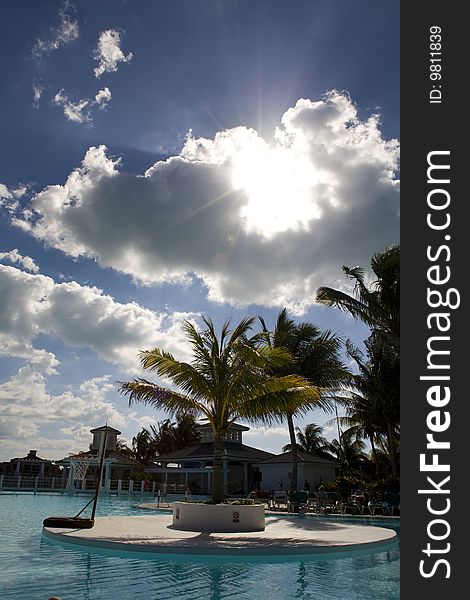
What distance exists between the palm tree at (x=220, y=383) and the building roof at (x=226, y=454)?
2035 cm

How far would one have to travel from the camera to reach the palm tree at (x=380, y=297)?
20.3 m

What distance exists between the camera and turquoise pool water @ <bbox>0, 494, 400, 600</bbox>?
678cm

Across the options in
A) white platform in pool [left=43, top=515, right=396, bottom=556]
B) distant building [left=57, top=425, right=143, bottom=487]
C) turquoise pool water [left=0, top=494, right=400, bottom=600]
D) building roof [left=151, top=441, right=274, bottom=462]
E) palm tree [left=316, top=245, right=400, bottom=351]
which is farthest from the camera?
distant building [left=57, top=425, right=143, bottom=487]

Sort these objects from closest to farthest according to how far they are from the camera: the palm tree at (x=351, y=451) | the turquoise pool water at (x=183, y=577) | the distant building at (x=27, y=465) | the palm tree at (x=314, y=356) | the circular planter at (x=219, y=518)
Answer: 1. the turquoise pool water at (x=183, y=577)
2. the circular planter at (x=219, y=518)
3. the palm tree at (x=314, y=356)
4. the palm tree at (x=351, y=451)
5. the distant building at (x=27, y=465)

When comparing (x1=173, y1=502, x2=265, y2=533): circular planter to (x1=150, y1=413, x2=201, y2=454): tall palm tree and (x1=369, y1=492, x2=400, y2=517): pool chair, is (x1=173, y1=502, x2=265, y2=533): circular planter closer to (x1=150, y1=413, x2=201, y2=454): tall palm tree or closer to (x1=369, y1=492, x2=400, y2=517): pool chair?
(x1=369, y1=492, x2=400, y2=517): pool chair

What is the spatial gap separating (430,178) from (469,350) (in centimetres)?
199

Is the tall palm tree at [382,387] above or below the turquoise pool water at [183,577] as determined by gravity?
above

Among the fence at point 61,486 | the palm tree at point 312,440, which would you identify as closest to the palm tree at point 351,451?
the palm tree at point 312,440

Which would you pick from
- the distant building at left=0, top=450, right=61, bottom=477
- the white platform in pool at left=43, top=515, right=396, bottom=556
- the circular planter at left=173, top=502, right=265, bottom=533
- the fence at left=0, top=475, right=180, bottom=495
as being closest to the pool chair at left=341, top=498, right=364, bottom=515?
the white platform in pool at left=43, top=515, right=396, bottom=556

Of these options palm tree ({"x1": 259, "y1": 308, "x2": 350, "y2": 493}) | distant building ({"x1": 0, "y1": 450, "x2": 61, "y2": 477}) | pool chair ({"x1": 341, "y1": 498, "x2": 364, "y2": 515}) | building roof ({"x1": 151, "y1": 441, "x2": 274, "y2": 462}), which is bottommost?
distant building ({"x1": 0, "y1": 450, "x2": 61, "y2": 477})

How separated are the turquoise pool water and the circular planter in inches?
118

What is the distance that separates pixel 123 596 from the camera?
21.3 feet

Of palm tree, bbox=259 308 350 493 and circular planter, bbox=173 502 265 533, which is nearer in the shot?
circular planter, bbox=173 502 265 533

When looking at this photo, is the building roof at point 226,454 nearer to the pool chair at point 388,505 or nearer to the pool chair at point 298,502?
the pool chair at point 298,502
